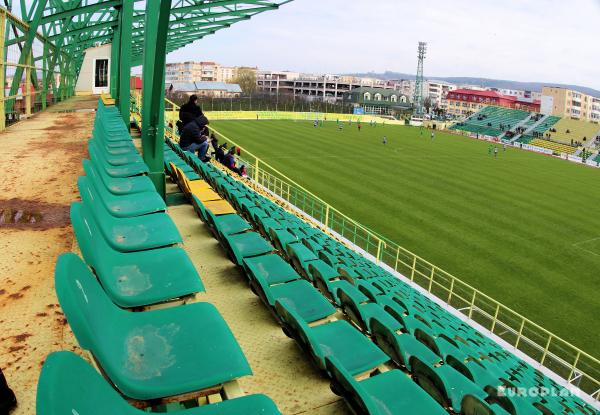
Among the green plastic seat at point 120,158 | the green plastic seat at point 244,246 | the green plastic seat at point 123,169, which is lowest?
the green plastic seat at point 244,246

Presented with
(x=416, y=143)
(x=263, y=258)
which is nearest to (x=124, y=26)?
(x=263, y=258)

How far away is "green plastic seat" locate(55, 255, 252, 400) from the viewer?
5.09 feet

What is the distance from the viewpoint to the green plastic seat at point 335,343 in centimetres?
255

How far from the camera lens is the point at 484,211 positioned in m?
18.9

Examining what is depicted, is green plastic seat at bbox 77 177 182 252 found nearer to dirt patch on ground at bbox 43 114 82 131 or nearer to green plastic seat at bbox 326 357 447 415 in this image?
green plastic seat at bbox 326 357 447 415

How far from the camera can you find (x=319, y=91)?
410 ft

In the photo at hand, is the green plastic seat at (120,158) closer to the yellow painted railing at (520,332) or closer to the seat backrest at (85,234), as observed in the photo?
the seat backrest at (85,234)

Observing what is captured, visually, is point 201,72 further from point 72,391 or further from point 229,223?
point 72,391

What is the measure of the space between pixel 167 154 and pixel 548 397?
7.94m

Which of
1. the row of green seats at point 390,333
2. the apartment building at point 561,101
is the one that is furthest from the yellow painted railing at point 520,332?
the apartment building at point 561,101

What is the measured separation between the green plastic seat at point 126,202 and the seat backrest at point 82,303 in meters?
1.47

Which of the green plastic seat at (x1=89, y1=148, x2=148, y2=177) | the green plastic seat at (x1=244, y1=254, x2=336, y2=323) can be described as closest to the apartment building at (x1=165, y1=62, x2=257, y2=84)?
the green plastic seat at (x1=89, y1=148, x2=148, y2=177)

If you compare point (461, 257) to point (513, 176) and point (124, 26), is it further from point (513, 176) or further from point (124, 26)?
point (513, 176)

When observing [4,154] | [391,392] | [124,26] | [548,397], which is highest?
[124,26]
